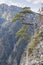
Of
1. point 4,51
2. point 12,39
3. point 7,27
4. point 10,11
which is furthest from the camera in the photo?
point 10,11

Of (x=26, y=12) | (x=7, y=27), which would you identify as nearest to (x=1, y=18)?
(x=7, y=27)

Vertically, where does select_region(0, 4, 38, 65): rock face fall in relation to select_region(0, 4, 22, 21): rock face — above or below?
below

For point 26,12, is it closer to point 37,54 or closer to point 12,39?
point 37,54

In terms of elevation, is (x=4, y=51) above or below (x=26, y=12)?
below

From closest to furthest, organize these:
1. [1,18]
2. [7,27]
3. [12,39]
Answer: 1. [12,39]
2. [7,27]
3. [1,18]

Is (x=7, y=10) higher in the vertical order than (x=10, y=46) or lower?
higher

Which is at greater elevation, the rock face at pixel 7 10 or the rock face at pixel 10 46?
the rock face at pixel 7 10

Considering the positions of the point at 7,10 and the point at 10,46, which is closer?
the point at 10,46

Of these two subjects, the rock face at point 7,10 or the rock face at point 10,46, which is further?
the rock face at point 7,10

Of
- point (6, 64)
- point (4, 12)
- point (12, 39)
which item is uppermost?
point (4, 12)

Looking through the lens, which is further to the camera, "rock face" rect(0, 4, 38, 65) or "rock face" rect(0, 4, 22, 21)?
"rock face" rect(0, 4, 22, 21)

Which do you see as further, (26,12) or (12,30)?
(12,30)
